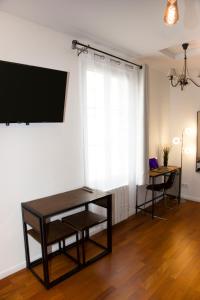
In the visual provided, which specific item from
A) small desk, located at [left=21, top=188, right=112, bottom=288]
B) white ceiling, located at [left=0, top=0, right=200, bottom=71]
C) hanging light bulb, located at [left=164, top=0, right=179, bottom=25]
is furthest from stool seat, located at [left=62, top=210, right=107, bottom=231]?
white ceiling, located at [left=0, top=0, right=200, bottom=71]

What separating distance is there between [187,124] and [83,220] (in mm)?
3088

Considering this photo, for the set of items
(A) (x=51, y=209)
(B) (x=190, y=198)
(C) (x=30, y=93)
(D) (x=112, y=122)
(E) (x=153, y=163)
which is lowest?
(B) (x=190, y=198)

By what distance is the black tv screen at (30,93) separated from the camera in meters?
2.00

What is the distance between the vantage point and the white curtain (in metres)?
2.87

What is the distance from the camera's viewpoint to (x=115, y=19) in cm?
222

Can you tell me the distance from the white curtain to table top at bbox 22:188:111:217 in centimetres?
36

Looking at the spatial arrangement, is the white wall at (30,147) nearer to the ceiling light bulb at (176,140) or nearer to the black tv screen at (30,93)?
the black tv screen at (30,93)

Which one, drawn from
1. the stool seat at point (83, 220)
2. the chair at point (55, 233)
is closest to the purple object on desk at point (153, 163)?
the stool seat at point (83, 220)

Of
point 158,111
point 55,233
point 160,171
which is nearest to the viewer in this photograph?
point 55,233

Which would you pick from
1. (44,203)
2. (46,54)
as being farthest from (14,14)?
(44,203)

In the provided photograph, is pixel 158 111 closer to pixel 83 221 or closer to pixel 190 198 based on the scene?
pixel 190 198

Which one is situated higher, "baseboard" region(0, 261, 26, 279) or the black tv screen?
the black tv screen

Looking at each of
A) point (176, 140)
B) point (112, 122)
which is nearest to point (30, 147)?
point (112, 122)

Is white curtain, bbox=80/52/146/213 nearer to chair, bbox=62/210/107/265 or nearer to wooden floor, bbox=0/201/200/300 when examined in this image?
chair, bbox=62/210/107/265
